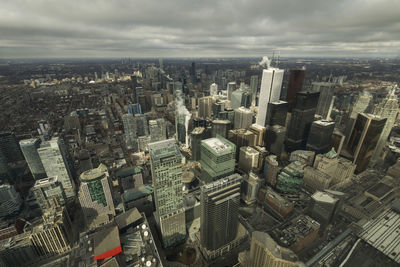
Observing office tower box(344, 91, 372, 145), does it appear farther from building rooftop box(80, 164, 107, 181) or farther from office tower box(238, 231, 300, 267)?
building rooftop box(80, 164, 107, 181)

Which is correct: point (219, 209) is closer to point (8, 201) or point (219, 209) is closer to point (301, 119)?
point (8, 201)

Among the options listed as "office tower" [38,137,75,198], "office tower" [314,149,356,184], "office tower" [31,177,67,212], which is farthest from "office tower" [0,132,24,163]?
"office tower" [314,149,356,184]

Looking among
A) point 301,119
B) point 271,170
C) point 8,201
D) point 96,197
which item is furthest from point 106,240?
point 301,119

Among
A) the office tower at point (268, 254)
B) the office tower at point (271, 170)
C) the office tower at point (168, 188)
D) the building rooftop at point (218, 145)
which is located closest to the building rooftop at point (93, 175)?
the office tower at point (168, 188)

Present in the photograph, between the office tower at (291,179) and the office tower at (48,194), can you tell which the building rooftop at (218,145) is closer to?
the office tower at (291,179)

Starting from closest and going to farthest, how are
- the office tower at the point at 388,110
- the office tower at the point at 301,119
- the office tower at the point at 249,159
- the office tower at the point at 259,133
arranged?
the office tower at the point at 388,110 < the office tower at the point at 249,159 < the office tower at the point at 301,119 < the office tower at the point at 259,133
